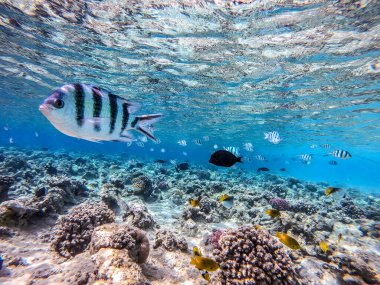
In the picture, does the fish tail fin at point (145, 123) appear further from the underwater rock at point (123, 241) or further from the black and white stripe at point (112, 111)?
the underwater rock at point (123, 241)

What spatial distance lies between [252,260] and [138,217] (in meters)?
4.27

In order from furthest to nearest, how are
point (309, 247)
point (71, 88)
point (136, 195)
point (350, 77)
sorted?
point (350, 77) < point (136, 195) < point (309, 247) < point (71, 88)

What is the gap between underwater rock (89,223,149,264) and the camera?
3.95 metres

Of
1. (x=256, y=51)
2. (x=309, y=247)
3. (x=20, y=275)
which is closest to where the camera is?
(x=20, y=275)

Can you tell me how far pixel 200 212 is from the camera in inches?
329

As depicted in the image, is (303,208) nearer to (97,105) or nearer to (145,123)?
(145,123)

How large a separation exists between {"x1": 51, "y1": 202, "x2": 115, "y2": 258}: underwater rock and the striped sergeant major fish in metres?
4.05

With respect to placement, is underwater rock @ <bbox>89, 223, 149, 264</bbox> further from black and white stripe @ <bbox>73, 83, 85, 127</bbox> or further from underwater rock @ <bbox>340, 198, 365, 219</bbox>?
underwater rock @ <bbox>340, 198, 365, 219</bbox>

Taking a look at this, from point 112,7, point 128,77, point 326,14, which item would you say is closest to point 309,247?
point 326,14

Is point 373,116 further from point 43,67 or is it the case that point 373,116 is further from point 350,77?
point 43,67

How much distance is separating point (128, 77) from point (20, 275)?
→ 58.8 feet

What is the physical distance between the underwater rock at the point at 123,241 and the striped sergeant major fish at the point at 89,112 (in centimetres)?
243

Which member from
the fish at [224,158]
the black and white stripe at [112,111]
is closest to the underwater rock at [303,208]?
the fish at [224,158]

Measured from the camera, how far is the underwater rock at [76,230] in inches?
203
